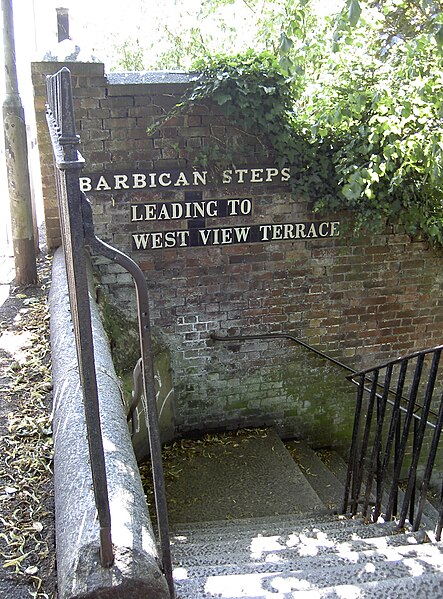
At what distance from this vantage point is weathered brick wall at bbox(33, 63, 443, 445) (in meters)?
4.26

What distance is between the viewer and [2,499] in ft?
6.81

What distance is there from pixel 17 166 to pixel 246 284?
2046 mm

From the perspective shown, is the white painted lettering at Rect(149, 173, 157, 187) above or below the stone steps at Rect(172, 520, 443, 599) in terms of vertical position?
above

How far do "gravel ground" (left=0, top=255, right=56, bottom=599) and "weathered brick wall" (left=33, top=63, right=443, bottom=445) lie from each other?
1.03 meters

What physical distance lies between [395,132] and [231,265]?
163 centimetres

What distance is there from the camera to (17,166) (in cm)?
433

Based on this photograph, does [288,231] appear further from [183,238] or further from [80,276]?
[80,276]

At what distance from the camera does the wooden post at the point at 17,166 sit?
4195 mm

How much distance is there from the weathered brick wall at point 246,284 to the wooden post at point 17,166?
174 mm

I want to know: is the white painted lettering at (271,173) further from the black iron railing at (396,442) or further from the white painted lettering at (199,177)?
the black iron railing at (396,442)

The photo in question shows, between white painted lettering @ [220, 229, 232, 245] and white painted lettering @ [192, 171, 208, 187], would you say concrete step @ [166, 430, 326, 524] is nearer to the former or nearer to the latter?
white painted lettering @ [220, 229, 232, 245]

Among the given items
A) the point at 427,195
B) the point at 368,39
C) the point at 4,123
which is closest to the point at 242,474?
the point at 427,195

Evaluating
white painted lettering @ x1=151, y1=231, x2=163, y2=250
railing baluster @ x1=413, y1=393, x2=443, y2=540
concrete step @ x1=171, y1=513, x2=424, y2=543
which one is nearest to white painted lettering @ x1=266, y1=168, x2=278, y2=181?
white painted lettering @ x1=151, y1=231, x2=163, y2=250

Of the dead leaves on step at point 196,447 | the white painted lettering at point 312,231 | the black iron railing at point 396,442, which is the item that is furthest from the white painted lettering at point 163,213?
the dead leaves on step at point 196,447
